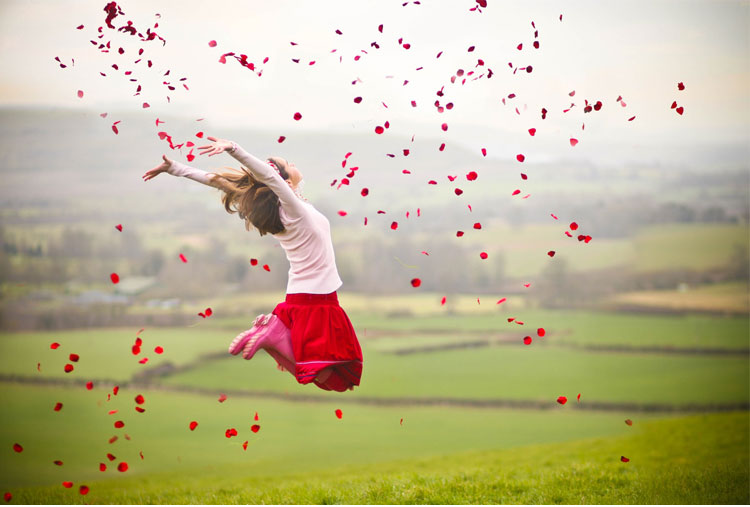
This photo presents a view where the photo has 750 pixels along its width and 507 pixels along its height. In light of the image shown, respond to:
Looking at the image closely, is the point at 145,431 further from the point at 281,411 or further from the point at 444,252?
the point at 444,252

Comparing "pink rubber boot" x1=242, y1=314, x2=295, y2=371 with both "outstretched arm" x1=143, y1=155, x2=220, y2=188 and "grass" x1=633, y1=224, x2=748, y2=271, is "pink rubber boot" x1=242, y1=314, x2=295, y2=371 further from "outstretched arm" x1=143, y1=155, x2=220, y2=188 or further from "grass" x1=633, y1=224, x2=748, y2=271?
"grass" x1=633, y1=224, x2=748, y2=271

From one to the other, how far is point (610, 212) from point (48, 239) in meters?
7.57

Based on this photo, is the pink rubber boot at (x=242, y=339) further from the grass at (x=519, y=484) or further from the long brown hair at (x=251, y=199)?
the grass at (x=519, y=484)

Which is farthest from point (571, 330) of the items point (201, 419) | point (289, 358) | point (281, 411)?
point (289, 358)

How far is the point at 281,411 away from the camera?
35.4 ft

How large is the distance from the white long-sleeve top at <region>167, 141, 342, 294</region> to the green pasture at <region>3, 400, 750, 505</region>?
1.67 meters

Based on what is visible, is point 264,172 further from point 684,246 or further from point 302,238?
point 684,246

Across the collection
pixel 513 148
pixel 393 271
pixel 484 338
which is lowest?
pixel 484 338

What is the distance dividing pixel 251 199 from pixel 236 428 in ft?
22.4

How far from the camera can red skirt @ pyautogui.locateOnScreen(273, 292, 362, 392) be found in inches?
156

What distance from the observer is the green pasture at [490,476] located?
525cm

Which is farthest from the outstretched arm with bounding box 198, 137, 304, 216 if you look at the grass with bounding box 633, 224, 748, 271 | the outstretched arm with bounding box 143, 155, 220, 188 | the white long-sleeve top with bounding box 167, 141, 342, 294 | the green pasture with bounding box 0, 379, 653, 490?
the grass with bounding box 633, 224, 748, 271

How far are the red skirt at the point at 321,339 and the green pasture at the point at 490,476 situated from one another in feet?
4.39

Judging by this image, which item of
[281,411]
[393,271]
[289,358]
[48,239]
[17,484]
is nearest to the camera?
[289,358]
